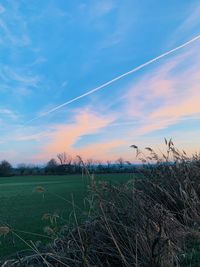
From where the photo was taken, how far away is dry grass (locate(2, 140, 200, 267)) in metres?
3.67

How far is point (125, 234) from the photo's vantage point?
408 cm

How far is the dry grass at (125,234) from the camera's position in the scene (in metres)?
3.67

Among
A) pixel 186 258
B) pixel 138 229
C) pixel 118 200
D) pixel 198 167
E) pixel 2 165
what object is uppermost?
pixel 2 165

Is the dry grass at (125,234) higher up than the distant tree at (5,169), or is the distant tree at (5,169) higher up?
the distant tree at (5,169)

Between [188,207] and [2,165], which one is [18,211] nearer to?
[188,207]

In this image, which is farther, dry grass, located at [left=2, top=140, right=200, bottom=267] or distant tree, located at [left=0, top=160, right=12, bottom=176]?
distant tree, located at [left=0, top=160, right=12, bottom=176]

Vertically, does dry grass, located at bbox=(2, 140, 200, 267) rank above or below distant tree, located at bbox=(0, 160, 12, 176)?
below

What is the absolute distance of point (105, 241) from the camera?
412 centimetres

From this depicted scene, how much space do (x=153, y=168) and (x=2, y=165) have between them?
155 feet

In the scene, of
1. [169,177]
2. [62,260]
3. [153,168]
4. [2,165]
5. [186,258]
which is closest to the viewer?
[62,260]

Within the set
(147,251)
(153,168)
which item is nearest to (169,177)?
(153,168)

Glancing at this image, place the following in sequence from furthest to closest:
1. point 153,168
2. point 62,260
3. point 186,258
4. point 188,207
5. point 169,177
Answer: point 153,168, point 169,177, point 188,207, point 186,258, point 62,260

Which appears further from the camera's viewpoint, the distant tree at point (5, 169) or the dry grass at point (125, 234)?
the distant tree at point (5, 169)

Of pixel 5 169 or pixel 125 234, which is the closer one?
pixel 125 234
